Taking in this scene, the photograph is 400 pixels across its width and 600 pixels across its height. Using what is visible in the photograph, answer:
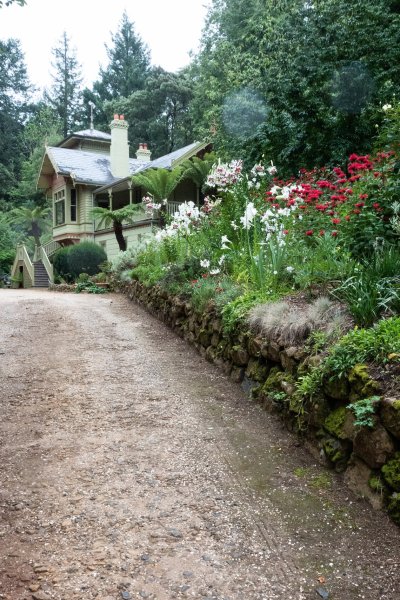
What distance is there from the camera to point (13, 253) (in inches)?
1073

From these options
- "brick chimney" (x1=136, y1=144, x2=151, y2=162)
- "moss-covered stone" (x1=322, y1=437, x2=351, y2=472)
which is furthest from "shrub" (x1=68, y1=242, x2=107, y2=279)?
"moss-covered stone" (x1=322, y1=437, x2=351, y2=472)

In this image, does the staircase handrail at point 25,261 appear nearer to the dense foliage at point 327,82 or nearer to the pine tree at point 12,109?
the dense foliage at point 327,82

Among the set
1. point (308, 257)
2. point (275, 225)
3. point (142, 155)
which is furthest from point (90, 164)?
point (308, 257)

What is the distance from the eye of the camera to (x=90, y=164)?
1029 inches

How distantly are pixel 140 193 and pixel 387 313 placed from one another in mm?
21838

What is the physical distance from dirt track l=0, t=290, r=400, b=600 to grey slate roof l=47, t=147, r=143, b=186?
20627mm

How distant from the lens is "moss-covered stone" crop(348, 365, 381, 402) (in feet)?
9.73

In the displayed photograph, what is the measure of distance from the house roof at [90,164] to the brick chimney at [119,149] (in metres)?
0.42

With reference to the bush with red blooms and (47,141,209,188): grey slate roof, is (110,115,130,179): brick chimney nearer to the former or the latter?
(47,141,209,188): grey slate roof

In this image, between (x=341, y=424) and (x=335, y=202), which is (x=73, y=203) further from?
(x=341, y=424)

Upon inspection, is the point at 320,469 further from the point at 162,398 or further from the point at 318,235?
the point at 318,235

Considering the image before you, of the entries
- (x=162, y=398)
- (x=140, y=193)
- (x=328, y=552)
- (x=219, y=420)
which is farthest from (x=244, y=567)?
(x=140, y=193)

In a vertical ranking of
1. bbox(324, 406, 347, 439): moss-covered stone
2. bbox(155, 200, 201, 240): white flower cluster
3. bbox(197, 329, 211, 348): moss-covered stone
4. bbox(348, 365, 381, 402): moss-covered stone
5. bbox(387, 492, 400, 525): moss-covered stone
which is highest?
bbox(155, 200, 201, 240): white flower cluster

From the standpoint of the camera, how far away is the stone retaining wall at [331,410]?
2.76 metres
